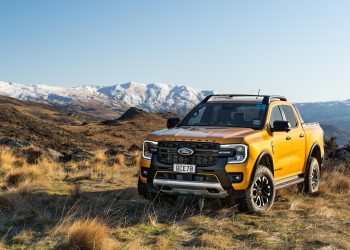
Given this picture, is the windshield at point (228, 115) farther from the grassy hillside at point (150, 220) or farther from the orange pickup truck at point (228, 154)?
the grassy hillside at point (150, 220)

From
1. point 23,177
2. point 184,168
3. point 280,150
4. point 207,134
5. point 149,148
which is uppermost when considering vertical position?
point 207,134

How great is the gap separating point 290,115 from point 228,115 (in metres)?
1.54

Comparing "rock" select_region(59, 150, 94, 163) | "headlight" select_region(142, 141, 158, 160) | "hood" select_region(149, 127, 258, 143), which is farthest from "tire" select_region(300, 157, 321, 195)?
"rock" select_region(59, 150, 94, 163)

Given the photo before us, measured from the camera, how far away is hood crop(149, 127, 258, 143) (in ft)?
25.2

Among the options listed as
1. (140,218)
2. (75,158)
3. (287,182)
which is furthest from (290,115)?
(75,158)

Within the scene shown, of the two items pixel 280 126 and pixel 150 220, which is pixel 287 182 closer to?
pixel 280 126

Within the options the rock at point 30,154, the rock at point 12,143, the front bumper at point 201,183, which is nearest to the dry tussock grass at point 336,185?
the front bumper at point 201,183

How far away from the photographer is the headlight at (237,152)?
25.0 feet

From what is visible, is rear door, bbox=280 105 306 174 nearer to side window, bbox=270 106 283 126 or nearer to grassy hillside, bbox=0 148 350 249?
side window, bbox=270 106 283 126

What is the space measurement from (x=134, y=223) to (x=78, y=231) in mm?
1508

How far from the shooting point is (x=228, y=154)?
25.0 feet

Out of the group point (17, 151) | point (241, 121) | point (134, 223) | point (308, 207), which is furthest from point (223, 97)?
point (17, 151)

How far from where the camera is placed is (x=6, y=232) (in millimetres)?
6668

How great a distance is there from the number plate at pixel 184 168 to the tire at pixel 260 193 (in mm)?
906
